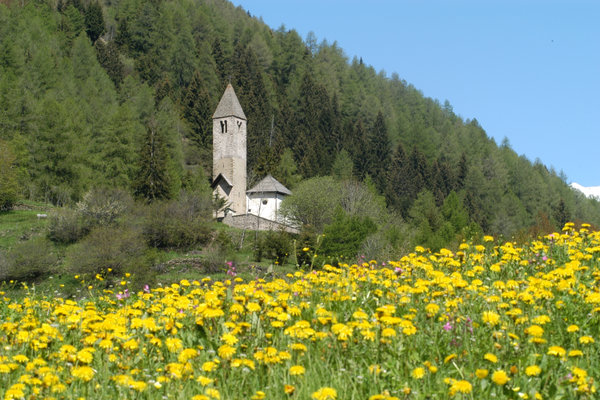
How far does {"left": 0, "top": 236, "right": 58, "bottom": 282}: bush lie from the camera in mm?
26141

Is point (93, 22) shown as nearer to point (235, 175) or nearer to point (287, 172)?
point (287, 172)

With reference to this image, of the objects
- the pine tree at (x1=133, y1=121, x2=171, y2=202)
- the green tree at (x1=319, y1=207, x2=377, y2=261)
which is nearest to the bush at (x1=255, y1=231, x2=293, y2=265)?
the green tree at (x1=319, y1=207, x2=377, y2=261)

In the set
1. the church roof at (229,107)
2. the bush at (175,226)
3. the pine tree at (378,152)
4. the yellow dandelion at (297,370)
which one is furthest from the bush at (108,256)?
the pine tree at (378,152)

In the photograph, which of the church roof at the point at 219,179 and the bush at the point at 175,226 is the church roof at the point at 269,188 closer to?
the church roof at the point at 219,179

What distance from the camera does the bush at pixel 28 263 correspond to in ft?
85.8

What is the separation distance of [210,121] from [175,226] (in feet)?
131

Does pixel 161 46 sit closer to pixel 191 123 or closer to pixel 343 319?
pixel 191 123

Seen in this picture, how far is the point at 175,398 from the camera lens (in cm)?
350

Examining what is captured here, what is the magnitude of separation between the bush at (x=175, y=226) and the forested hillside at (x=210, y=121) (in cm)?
867

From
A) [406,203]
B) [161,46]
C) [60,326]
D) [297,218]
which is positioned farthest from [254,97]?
[60,326]

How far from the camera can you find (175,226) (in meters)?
38.3

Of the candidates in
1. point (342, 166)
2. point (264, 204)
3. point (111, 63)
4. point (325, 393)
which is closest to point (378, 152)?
point (342, 166)

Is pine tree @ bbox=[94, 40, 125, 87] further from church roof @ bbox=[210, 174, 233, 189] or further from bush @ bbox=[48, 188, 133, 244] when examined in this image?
bush @ bbox=[48, 188, 133, 244]

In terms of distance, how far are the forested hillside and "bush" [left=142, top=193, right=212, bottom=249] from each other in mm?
8670
